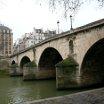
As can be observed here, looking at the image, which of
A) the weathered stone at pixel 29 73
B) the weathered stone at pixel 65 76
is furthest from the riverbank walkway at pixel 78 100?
the weathered stone at pixel 29 73

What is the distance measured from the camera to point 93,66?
78.0 feet

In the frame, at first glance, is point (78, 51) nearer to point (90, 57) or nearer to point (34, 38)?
point (90, 57)

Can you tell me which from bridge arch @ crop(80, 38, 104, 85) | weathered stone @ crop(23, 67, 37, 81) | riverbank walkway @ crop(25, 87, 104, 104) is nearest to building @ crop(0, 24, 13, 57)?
weathered stone @ crop(23, 67, 37, 81)

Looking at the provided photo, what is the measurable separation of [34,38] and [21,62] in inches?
2589

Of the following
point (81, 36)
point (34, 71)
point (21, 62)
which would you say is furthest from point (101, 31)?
point (21, 62)

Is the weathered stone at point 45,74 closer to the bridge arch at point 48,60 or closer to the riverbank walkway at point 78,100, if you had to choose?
the bridge arch at point 48,60

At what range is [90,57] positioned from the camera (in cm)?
2350

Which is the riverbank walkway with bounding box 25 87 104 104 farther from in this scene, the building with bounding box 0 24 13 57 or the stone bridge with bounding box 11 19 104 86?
the building with bounding box 0 24 13 57

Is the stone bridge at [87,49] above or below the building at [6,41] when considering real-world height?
below

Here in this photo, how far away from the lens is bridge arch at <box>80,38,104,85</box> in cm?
2297

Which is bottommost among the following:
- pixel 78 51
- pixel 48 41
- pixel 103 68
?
pixel 103 68

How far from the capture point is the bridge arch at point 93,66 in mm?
22973

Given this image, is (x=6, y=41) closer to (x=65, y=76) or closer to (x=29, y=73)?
(x=29, y=73)

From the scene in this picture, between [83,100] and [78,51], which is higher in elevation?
[78,51]
